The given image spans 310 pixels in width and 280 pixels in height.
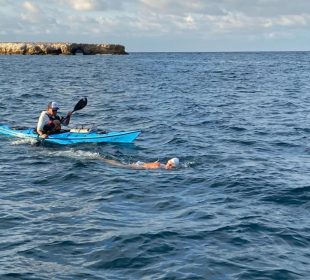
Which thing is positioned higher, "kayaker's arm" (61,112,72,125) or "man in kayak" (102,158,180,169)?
"kayaker's arm" (61,112,72,125)

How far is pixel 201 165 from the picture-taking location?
1494cm

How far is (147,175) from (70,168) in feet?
8.01

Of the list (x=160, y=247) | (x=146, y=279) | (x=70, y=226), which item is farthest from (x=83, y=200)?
(x=146, y=279)

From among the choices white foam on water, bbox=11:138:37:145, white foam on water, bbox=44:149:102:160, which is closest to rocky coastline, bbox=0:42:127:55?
white foam on water, bbox=11:138:37:145

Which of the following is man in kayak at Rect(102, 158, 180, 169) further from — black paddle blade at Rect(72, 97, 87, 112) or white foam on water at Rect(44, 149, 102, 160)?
black paddle blade at Rect(72, 97, 87, 112)


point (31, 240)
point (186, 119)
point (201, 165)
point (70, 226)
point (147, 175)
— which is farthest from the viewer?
point (186, 119)

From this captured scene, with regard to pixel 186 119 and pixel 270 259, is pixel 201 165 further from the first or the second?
pixel 186 119

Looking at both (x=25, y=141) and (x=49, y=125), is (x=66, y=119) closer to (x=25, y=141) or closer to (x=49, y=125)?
(x=49, y=125)

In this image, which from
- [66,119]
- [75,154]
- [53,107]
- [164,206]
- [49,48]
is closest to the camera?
[164,206]

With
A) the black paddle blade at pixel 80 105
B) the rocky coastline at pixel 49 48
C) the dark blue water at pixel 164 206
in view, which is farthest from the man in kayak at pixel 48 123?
the rocky coastline at pixel 49 48

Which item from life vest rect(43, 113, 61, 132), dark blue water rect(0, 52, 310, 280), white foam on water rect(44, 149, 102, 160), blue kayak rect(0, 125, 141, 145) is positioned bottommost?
dark blue water rect(0, 52, 310, 280)

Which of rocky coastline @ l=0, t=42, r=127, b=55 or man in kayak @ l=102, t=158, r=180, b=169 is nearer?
man in kayak @ l=102, t=158, r=180, b=169

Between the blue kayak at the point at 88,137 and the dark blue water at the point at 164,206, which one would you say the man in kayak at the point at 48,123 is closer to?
the blue kayak at the point at 88,137

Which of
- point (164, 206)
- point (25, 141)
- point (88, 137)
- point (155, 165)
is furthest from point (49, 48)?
point (164, 206)
